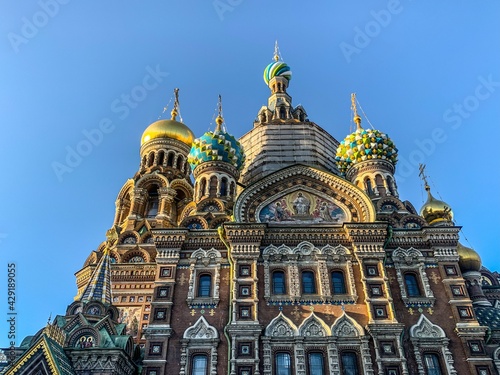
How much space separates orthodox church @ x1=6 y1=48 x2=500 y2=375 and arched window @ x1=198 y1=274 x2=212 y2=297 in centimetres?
4

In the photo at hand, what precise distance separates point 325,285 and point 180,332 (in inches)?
172

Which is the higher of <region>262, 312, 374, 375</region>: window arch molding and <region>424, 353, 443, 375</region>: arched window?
<region>262, 312, 374, 375</region>: window arch molding

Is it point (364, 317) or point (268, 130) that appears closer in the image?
point (364, 317)

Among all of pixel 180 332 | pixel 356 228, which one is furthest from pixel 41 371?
pixel 356 228

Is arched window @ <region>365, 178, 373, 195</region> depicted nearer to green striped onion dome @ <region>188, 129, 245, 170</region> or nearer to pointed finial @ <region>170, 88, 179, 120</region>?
green striped onion dome @ <region>188, 129, 245, 170</region>

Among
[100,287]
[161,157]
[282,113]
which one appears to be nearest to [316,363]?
[100,287]

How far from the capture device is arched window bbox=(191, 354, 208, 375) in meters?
12.5

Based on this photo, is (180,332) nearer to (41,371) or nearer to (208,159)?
(41,371)

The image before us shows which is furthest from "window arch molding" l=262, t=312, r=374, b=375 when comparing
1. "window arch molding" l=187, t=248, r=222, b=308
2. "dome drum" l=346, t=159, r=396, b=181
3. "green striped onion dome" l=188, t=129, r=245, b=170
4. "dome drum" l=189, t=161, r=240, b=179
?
"green striped onion dome" l=188, t=129, r=245, b=170

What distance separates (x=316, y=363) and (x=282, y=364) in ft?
2.99

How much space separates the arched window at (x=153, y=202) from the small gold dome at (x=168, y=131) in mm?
3819

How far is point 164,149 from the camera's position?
26.6 meters

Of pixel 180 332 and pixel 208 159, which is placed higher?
pixel 208 159

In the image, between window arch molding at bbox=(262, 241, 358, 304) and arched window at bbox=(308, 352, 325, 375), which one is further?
window arch molding at bbox=(262, 241, 358, 304)
